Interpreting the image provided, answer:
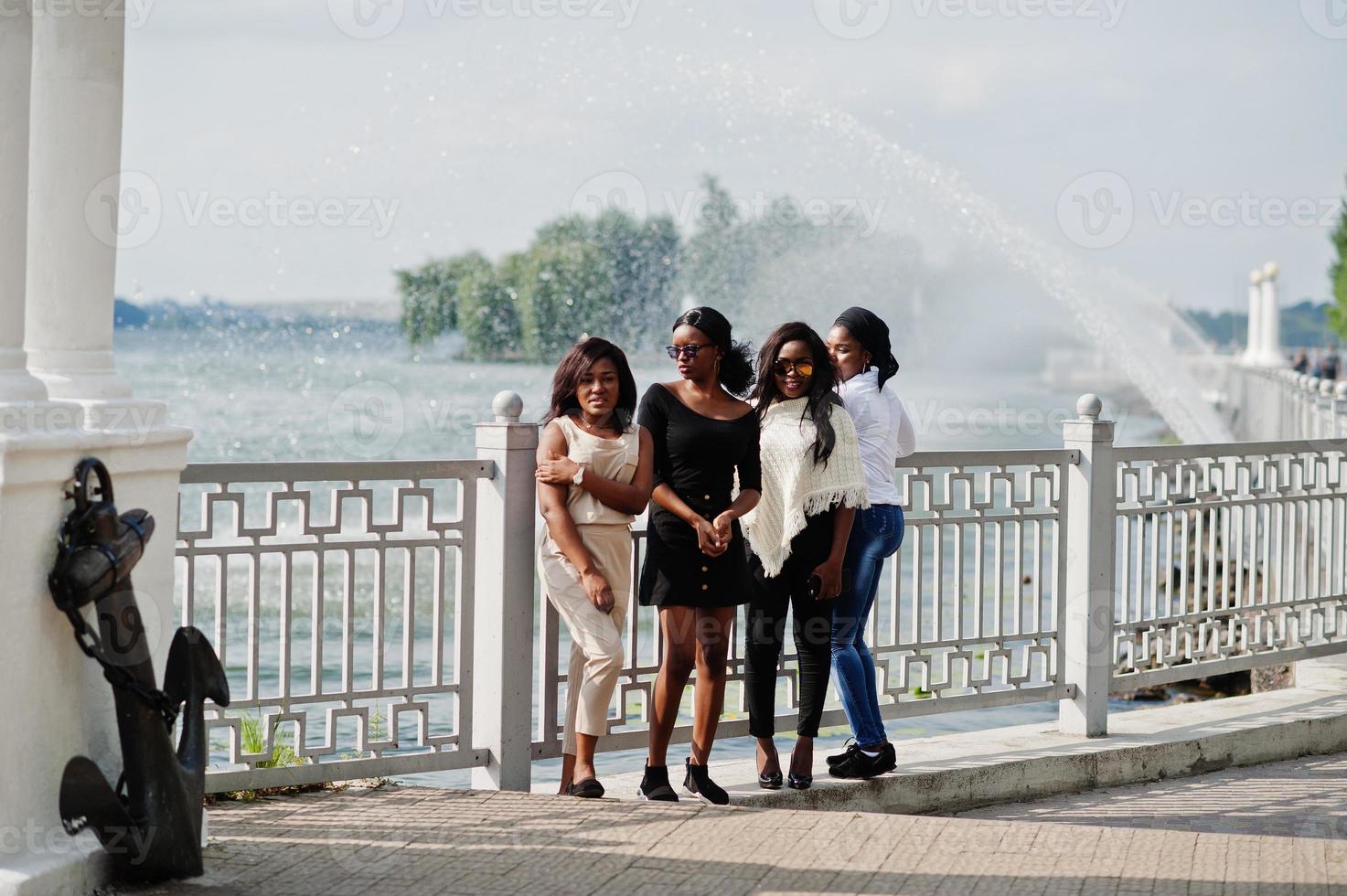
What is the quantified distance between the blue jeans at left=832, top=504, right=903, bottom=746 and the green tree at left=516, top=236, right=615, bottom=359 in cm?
3214

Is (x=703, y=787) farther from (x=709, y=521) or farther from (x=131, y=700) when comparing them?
(x=131, y=700)

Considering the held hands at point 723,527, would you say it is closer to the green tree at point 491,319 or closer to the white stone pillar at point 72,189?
the white stone pillar at point 72,189

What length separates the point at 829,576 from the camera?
229 inches

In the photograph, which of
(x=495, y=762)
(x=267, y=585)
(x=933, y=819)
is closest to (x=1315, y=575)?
(x=933, y=819)

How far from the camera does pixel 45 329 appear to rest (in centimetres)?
439

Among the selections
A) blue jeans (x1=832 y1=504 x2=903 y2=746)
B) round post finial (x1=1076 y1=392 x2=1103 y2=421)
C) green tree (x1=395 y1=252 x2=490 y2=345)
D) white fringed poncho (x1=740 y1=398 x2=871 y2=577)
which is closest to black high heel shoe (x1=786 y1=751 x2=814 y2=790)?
blue jeans (x1=832 y1=504 x2=903 y2=746)

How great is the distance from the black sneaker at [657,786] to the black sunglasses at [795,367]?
5.22 ft

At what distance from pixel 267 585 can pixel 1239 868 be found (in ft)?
53.4

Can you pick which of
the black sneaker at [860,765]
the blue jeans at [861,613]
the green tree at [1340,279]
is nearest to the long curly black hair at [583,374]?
the blue jeans at [861,613]

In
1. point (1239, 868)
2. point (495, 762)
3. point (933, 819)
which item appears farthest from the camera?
point (495, 762)

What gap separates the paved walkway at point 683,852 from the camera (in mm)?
4449

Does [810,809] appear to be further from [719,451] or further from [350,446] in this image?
[350,446]

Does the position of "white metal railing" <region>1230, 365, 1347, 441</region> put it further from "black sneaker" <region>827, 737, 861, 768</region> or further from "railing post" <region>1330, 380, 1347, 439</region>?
"black sneaker" <region>827, 737, 861, 768</region>

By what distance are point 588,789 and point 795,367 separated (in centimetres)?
179
